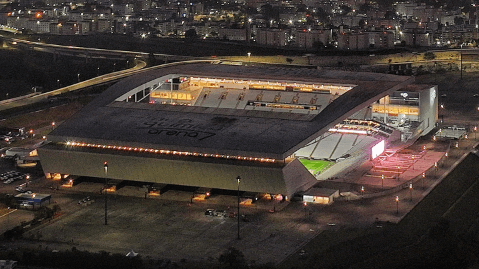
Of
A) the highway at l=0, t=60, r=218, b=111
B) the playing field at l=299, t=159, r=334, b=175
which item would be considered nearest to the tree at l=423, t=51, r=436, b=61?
the highway at l=0, t=60, r=218, b=111

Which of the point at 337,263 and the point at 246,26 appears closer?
the point at 337,263

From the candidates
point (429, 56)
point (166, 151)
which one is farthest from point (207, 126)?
point (429, 56)

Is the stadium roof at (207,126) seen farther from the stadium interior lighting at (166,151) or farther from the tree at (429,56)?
the tree at (429,56)

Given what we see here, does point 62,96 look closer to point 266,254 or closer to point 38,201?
point 38,201

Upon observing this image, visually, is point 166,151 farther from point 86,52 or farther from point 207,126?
point 86,52

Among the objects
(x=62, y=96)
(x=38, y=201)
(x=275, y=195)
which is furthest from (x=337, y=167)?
(x=62, y=96)

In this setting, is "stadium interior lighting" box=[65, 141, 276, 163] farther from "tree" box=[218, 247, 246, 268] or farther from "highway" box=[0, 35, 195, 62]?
"highway" box=[0, 35, 195, 62]
